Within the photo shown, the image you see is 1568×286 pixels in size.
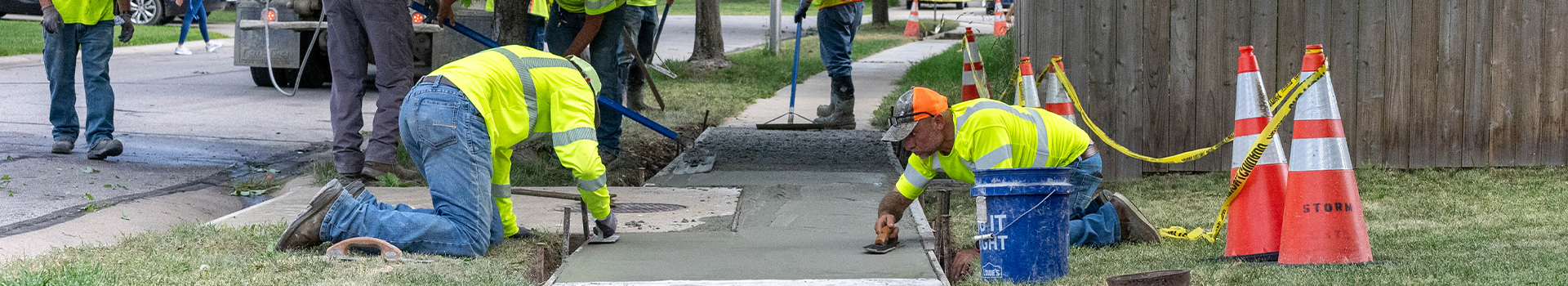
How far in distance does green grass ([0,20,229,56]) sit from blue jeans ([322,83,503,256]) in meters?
11.7

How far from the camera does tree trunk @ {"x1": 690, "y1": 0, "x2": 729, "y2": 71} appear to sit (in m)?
14.5

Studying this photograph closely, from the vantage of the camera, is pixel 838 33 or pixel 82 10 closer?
pixel 82 10

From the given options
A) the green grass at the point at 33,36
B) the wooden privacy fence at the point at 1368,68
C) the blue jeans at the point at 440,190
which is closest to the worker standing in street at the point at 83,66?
the blue jeans at the point at 440,190

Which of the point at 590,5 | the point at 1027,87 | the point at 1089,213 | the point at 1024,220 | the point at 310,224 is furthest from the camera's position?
the point at 590,5

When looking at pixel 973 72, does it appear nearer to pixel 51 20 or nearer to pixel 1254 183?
pixel 1254 183

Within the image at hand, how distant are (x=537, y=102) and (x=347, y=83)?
2.26 meters

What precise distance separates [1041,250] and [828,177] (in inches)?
120

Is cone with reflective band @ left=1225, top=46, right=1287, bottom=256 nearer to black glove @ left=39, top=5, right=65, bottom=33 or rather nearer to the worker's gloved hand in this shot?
the worker's gloved hand

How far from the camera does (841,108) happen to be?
9.65 m

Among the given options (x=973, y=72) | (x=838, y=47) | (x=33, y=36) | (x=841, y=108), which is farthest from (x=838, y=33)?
(x=33, y=36)

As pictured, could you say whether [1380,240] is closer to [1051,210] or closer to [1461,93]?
[1051,210]

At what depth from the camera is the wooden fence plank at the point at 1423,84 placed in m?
6.51

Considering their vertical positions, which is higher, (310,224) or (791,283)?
(310,224)

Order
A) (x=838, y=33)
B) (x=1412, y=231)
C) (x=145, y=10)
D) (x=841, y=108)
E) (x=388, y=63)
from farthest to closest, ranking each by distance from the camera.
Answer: (x=145, y=10), (x=841, y=108), (x=838, y=33), (x=388, y=63), (x=1412, y=231)
